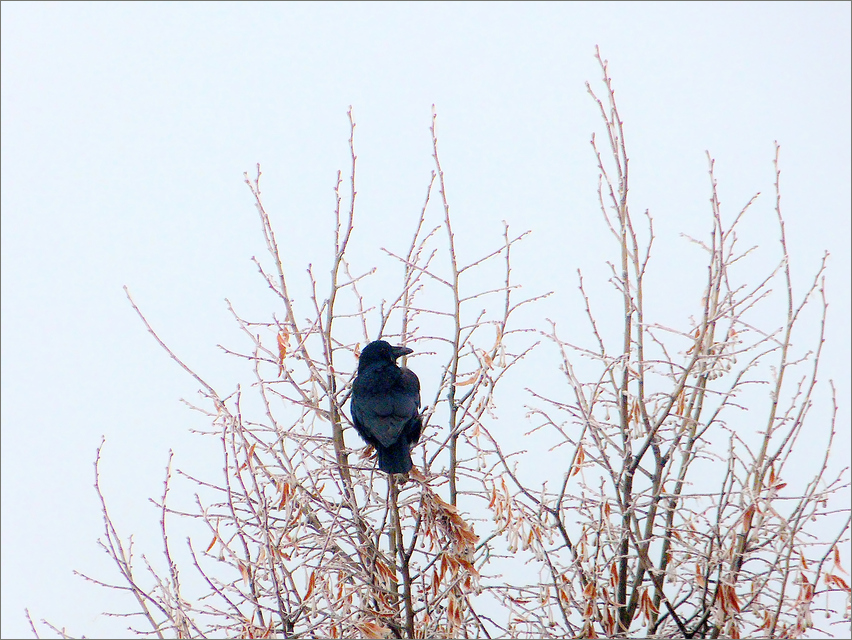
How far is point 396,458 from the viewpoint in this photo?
3340 mm

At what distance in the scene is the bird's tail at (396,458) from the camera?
3.32m

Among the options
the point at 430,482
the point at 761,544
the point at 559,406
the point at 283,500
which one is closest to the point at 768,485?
the point at 761,544

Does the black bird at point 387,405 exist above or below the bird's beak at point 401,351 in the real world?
below

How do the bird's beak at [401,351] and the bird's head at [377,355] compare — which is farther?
the bird's head at [377,355]

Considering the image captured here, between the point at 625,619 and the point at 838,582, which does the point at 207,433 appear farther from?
the point at 838,582

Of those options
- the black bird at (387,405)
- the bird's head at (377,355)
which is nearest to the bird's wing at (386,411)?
the black bird at (387,405)

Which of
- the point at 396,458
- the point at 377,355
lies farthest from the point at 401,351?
the point at 396,458

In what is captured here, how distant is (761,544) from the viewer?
305 centimetres

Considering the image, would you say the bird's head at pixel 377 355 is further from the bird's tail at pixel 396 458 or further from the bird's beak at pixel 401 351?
the bird's tail at pixel 396 458

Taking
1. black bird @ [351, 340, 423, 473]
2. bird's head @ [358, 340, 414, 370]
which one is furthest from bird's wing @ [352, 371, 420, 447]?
bird's head @ [358, 340, 414, 370]

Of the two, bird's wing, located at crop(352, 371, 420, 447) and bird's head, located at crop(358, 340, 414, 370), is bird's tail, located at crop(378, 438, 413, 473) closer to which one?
bird's wing, located at crop(352, 371, 420, 447)

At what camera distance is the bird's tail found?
3.32 meters

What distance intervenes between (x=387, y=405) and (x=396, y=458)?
25 centimetres

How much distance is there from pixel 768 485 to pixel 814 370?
45cm
